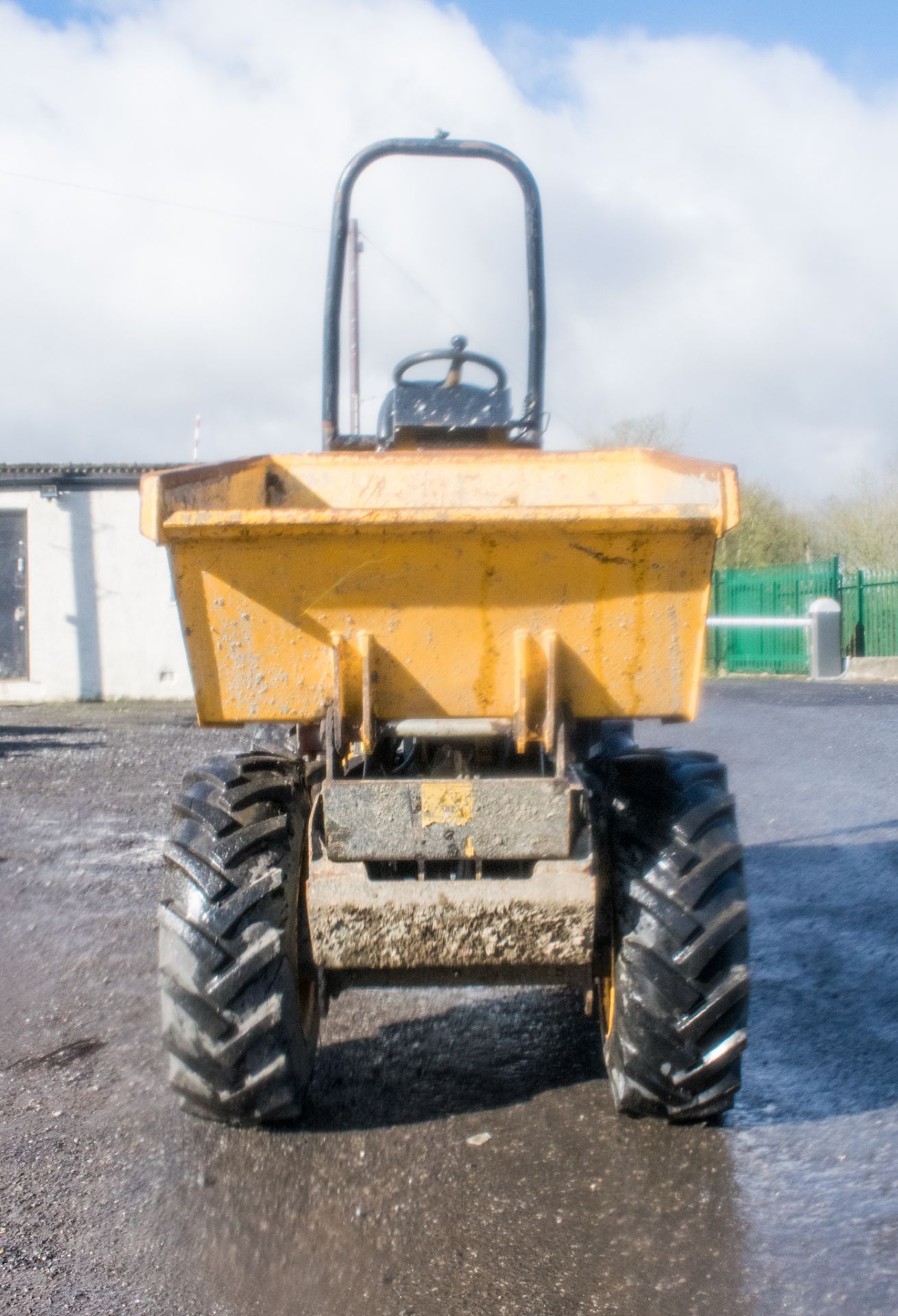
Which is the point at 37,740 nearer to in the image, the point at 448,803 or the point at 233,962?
the point at 233,962

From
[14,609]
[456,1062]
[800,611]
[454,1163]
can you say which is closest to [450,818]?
[454,1163]

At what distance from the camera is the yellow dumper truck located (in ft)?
11.0

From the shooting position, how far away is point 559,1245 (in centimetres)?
309

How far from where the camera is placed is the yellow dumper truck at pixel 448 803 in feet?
11.0

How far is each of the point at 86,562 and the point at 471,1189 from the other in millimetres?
18598

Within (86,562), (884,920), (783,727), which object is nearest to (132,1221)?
(884,920)

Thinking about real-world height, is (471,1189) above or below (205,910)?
below

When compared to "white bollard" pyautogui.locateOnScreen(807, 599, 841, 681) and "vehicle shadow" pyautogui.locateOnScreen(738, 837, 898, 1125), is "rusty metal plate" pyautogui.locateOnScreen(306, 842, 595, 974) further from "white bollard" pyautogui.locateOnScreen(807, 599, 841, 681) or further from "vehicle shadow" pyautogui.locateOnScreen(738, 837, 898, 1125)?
"white bollard" pyautogui.locateOnScreen(807, 599, 841, 681)

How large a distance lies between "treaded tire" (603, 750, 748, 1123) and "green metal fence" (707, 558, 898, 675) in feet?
60.2

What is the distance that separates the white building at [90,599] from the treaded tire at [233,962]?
17474mm

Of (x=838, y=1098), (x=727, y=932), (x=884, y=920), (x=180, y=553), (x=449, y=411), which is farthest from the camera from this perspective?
(x=884, y=920)

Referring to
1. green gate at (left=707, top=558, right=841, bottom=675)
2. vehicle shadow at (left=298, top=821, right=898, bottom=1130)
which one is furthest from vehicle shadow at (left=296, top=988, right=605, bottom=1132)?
green gate at (left=707, top=558, right=841, bottom=675)

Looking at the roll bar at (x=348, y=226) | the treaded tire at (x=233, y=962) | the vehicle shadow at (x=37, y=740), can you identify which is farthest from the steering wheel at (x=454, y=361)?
the vehicle shadow at (x=37, y=740)

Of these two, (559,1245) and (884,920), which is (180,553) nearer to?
(559,1245)
